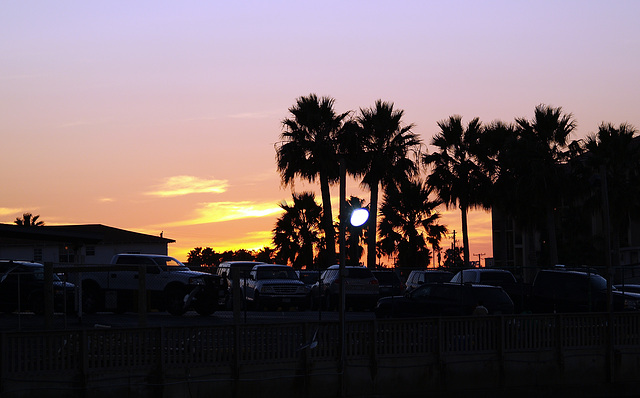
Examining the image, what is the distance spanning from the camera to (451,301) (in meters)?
24.5

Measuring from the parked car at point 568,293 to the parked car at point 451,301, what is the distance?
2.28 meters

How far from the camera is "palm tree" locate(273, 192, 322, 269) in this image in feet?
212

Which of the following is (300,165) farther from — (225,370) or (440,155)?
(225,370)

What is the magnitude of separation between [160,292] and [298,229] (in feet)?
140

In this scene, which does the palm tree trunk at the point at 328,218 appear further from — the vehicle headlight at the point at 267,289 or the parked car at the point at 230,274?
the vehicle headlight at the point at 267,289

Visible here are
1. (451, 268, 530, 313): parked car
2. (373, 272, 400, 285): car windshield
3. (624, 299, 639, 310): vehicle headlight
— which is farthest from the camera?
(373, 272, 400, 285): car windshield

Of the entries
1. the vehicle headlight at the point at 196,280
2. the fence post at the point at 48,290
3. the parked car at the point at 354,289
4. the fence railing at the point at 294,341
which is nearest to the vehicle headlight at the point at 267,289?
the parked car at the point at 354,289

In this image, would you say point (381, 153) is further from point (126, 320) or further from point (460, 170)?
point (126, 320)

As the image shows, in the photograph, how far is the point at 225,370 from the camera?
14656 millimetres

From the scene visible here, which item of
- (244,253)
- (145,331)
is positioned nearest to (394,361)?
(145,331)

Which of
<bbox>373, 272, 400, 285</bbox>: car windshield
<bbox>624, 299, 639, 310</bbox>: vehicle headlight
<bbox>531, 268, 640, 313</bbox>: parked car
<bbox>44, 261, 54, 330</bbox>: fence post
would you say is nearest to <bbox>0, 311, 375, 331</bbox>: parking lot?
<bbox>44, 261, 54, 330</bbox>: fence post

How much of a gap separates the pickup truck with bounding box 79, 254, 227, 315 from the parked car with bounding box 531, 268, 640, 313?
9571 mm

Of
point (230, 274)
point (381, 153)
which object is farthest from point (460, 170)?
point (230, 274)

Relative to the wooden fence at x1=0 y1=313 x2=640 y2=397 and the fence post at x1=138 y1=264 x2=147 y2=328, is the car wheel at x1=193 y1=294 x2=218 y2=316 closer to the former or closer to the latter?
the fence post at x1=138 y1=264 x2=147 y2=328
